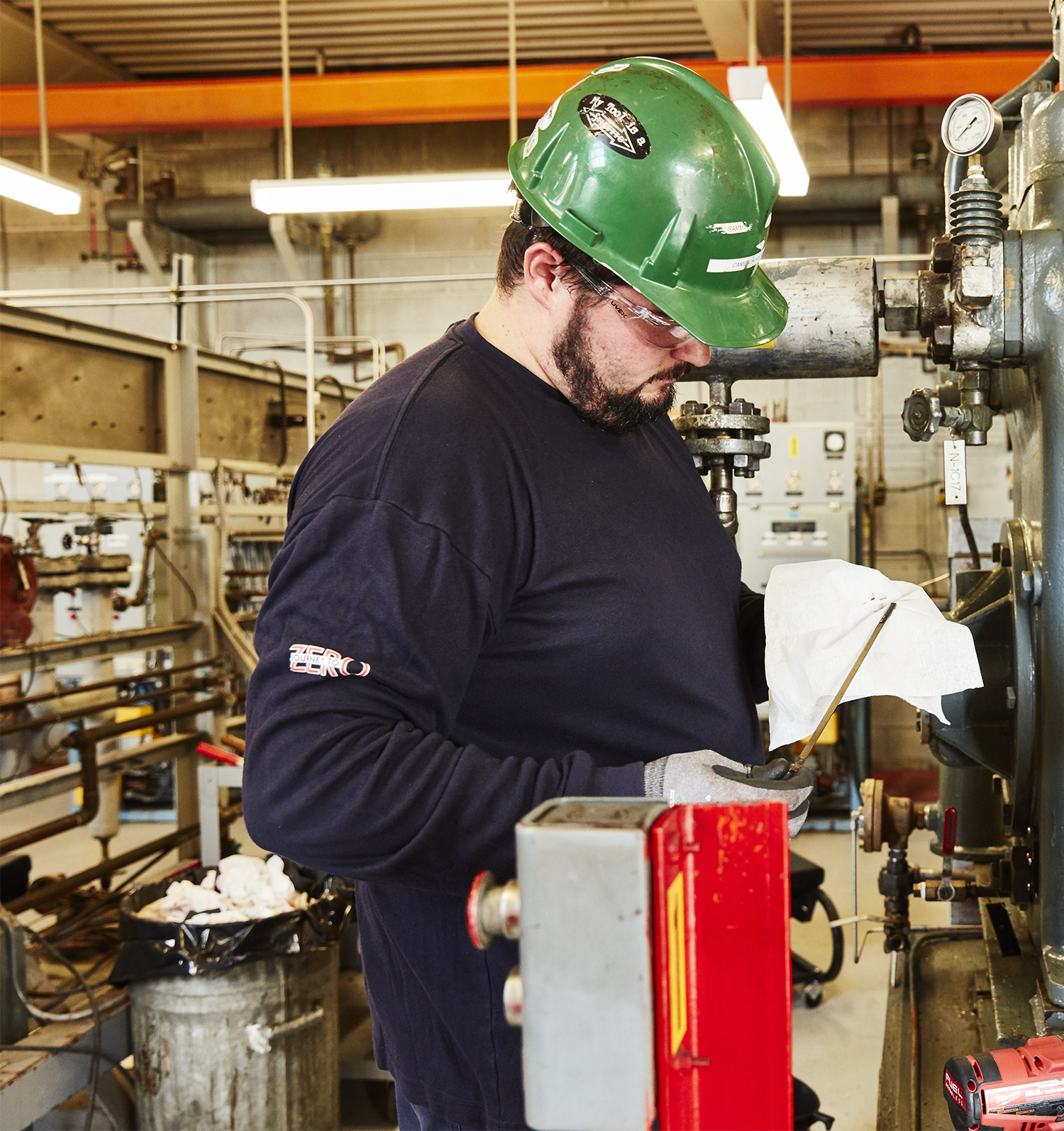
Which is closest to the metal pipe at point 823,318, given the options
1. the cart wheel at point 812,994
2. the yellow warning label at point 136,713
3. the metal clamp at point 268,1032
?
the metal clamp at point 268,1032

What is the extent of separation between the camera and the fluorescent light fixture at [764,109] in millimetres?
2732

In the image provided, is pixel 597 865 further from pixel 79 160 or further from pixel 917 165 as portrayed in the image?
pixel 79 160

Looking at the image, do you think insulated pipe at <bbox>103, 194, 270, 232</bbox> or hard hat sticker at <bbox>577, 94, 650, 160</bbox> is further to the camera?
insulated pipe at <bbox>103, 194, 270, 232</bbox>

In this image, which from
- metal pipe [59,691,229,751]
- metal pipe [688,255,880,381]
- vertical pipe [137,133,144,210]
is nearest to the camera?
metal pipe [688,255,880,381]

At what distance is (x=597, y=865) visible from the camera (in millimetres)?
467

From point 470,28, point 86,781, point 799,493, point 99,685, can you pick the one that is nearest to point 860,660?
point 86,781

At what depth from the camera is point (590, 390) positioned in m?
0.97

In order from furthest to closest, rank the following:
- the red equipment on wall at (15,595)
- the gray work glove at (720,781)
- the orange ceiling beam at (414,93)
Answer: the orange ceiling beam at (414,93) → the red equipment on wall at (15,595) → the gray work glove at (720,781)

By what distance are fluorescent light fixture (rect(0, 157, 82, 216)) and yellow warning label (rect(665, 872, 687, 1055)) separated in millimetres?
3369

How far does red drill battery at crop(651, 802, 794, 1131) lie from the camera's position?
1.68ft

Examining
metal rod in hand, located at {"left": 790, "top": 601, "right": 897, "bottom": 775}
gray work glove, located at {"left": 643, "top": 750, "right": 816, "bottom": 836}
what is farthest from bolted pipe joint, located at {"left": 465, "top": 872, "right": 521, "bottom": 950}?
metal rod in hand, located at {"left": 790, "top": 601, "right": 897, "bottom": 775}

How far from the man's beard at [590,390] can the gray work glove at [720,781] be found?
368 mm

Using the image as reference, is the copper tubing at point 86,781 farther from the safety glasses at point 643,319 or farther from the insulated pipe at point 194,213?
the insulated pipe at point 194,213

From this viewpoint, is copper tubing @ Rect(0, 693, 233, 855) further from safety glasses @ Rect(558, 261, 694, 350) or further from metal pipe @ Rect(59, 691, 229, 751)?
safety glasses @ Rect(558, 261, 694, 350)
